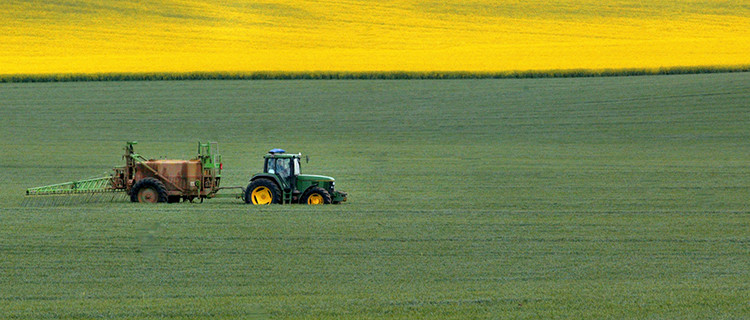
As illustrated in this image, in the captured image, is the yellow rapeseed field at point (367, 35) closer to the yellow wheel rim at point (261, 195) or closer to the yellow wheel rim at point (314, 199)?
the yellow wheel rim at point (314, 199)

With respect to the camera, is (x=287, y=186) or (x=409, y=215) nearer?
(x=409, y=215)

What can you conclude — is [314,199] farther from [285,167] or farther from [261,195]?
[261,195]

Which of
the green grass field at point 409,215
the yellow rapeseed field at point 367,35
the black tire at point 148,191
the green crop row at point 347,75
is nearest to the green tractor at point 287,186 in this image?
the green grass field at point 409,215

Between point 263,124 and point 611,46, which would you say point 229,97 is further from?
point 611,46

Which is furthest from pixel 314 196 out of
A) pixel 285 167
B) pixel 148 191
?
pixel 148 191

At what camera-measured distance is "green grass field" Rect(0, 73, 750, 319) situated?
1277 centimetres

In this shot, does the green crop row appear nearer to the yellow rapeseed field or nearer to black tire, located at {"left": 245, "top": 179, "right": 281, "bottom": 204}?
the yellow rapeseed field

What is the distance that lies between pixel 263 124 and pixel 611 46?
2708 centimetres

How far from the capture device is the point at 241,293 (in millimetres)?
12953

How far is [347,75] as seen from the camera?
52.9 meters

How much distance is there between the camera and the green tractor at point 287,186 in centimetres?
2322

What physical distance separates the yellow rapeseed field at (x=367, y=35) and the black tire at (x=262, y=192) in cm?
3104

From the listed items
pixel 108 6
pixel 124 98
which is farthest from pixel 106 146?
pixel 108 6

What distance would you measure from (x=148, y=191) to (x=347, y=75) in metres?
30.1
